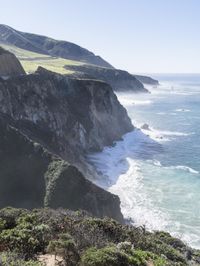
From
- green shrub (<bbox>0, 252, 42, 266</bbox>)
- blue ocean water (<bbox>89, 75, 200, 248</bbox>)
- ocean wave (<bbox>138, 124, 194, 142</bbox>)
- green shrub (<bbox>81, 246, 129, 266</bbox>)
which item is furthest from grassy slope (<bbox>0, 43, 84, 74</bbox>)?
green shrub (<bbox>81, 246, 129, 266</bbox>)

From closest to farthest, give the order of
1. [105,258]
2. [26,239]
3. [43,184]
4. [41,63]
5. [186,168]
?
[105,258]
[26,239]
[43,184]
[186,168]
[41,63]

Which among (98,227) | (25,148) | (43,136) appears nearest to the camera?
(98,227)

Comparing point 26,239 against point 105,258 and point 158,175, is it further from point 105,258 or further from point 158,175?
point 158,175

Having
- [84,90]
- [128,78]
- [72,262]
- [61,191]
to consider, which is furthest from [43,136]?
[128,78]

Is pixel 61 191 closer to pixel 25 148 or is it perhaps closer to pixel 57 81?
pixel 25 148

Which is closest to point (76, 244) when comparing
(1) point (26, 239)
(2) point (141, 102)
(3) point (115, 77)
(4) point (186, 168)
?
(1) point (26, 239)
